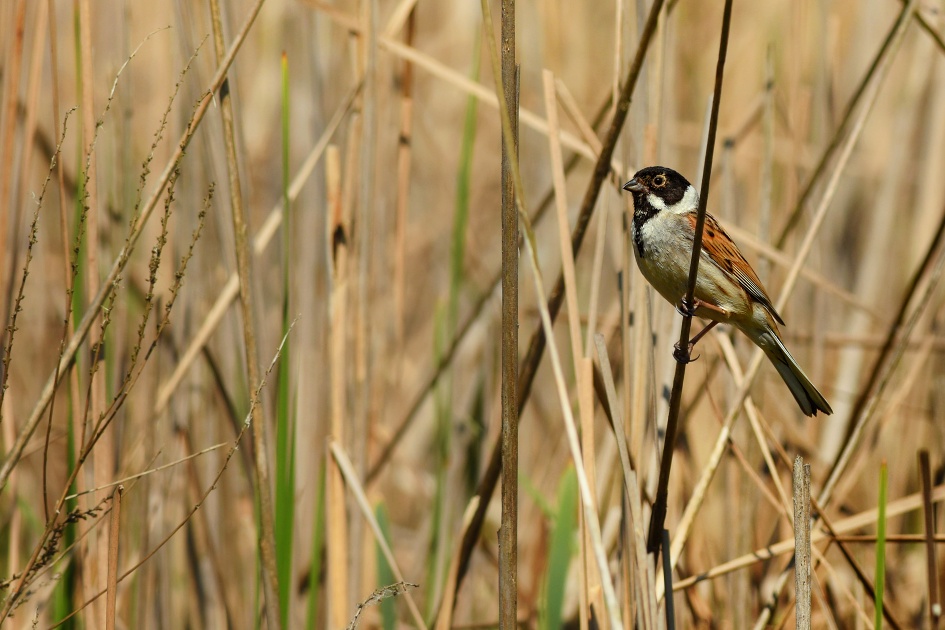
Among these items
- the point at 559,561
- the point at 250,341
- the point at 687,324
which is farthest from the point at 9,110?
the point at 559,561

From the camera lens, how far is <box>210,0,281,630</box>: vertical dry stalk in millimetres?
1869

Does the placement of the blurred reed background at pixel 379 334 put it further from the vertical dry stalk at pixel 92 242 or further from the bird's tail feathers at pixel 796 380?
the bird's tail feathers at pixel 796 380

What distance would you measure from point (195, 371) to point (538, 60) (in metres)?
1.56

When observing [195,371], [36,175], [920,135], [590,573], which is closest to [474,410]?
[195,371]

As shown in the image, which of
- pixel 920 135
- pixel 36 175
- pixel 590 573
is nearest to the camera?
pixel 590 573

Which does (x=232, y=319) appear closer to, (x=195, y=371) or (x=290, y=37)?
(x=195, y=371)

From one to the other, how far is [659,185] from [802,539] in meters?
1.01

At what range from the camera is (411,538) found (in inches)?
166

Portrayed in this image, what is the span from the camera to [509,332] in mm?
1562

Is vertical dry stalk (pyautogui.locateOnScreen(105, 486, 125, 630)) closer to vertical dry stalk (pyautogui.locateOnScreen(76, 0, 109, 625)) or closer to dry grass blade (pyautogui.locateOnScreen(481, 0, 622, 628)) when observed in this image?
vertical dry stalk (pyautogui.locateOnScreen(76, 0, 109, 625))

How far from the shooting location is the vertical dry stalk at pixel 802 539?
1.68m

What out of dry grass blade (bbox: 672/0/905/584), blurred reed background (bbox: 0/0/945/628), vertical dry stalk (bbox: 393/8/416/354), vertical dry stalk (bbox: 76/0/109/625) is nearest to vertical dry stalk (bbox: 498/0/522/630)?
blurred reed background (bbox: 0/0/945/628)

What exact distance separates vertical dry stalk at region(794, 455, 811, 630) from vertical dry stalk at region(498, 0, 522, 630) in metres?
0.51

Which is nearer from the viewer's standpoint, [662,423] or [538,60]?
[662,423]
